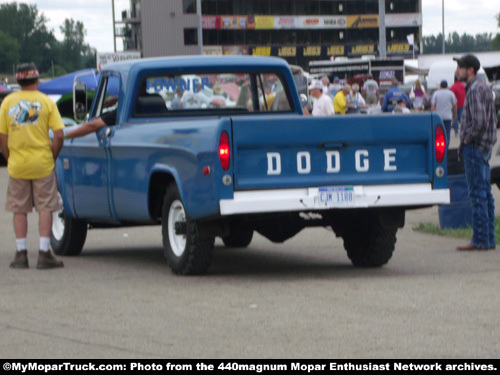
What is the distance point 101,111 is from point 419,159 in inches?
134

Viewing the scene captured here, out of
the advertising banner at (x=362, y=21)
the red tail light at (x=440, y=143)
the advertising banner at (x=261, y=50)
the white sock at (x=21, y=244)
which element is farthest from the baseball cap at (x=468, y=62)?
the advertising banner at (x=362, y=21)

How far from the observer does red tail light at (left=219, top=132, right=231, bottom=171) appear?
9.12 meters

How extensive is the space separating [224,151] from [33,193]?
2.35 metres

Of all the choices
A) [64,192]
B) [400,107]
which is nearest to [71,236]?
[64,192]

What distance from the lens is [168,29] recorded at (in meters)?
122

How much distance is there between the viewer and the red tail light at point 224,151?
29.9 ft

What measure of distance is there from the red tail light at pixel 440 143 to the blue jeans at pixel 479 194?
1.78 metres

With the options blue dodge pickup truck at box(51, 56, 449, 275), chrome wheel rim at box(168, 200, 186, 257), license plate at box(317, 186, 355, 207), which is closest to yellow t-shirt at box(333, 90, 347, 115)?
blue dodge pickup truck at box(51, 56, 449, 275)

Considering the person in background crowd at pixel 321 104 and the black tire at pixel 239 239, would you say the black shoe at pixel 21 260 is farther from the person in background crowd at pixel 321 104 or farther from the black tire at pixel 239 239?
the person in background crowd at pixel 321 104

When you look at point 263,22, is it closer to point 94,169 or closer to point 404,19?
point 404,19

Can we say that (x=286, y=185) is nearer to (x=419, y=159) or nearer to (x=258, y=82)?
(x=419, y=159)

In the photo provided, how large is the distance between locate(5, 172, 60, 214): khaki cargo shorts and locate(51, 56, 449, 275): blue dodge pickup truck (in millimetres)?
495

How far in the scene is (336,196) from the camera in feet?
31.1

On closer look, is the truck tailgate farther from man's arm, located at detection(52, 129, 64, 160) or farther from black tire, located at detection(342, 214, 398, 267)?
man's arm, located at detection(52, 129, 64, 160)
